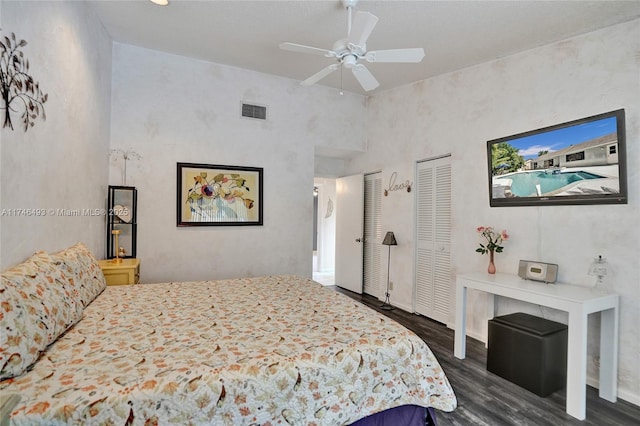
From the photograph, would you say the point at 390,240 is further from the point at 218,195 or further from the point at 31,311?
the point at 31,311

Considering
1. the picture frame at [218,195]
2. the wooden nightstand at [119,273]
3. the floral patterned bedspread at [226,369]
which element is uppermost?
the picture frame at [218,195]

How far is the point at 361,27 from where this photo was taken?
6.85ft

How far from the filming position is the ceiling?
264 centimetres

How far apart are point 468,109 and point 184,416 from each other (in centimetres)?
382

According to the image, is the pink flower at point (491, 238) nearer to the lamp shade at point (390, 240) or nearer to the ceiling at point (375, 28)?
the lamp shade at point (390, 240)

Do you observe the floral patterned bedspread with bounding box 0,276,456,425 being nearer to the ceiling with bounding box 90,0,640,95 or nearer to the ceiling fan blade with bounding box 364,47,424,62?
the ceiling fan blade with bounding box 364,47,424,62

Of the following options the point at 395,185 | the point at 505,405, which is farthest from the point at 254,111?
the point at 505,405

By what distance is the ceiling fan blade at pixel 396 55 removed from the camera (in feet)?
7.72

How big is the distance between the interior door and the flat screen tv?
2241 mm

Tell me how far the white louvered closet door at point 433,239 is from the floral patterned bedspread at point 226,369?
2217 mm

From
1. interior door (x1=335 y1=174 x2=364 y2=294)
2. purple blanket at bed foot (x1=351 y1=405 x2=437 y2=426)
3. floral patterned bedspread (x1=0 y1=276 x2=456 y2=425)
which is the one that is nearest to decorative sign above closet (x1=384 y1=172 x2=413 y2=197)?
interior door (x1=335 y1=174 x2=364 y2=294)

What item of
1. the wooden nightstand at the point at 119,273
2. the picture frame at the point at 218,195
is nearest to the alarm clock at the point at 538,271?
the picture frame at the point at 218,195

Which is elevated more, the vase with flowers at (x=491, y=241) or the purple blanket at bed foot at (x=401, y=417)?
the vase with flowers at (x=491, y=241)

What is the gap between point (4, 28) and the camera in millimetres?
1540
